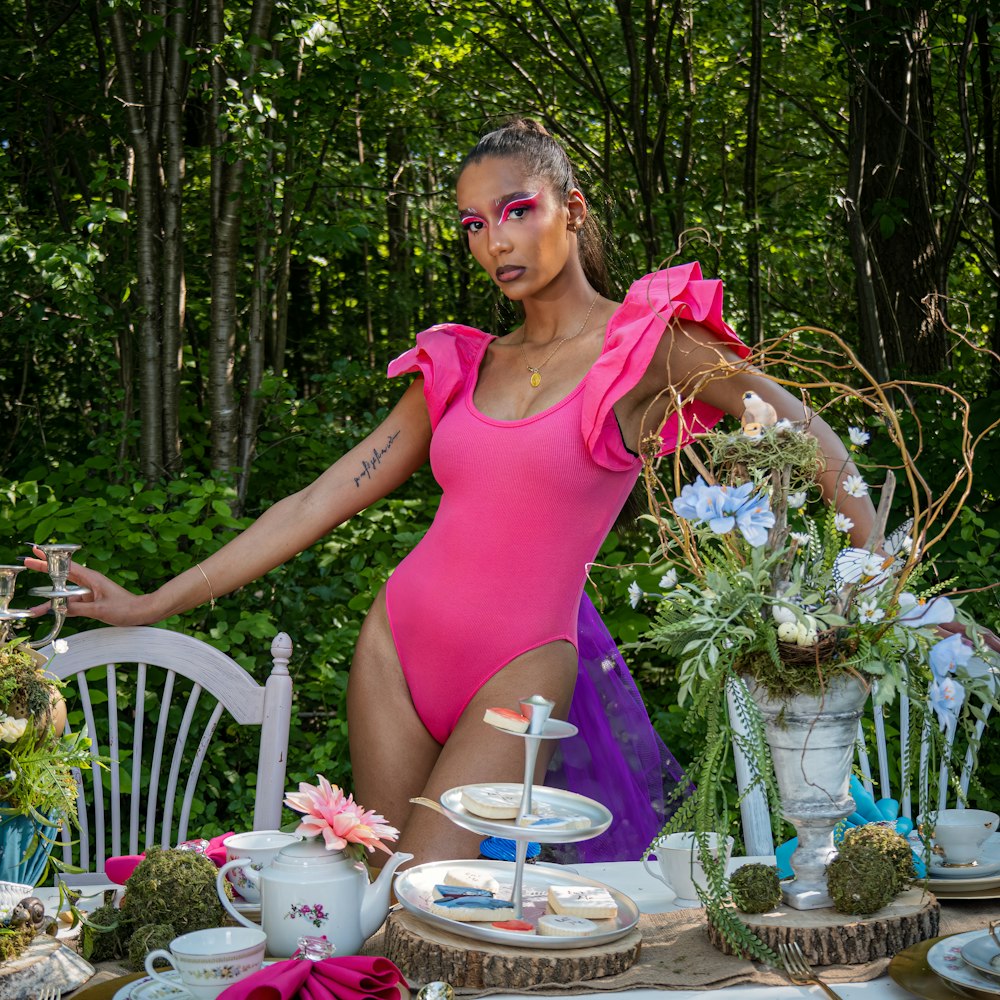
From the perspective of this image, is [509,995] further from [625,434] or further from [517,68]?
[517,68]

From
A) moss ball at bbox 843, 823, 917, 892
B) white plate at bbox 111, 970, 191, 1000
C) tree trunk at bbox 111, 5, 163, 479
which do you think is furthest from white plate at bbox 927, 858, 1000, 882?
tree trunk at bbox 111, 5, 163, 479

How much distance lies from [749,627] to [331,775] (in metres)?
1.94

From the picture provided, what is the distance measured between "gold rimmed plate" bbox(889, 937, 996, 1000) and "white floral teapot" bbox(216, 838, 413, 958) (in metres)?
0.51

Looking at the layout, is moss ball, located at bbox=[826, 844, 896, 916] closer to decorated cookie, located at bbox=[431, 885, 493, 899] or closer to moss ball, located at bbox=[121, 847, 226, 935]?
decorated cookie, located at bbox=[431, 885, 493, 899]

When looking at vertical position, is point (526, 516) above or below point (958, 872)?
above

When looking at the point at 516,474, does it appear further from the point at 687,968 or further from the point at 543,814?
the point at 687,968

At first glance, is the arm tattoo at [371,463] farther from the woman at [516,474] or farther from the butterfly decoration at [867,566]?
the butterfly decoration at [867,566]

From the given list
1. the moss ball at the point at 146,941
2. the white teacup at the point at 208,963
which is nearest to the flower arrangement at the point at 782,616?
the white teacup at the point at 208,963

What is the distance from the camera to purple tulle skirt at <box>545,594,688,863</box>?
205 cm

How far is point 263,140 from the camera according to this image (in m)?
2.93

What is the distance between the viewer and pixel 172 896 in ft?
4.33

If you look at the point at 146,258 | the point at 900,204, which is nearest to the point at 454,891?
the point at 146,258

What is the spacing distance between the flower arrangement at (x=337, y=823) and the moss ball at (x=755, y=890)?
14.6 inches

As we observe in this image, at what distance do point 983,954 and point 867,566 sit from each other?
399 mm
